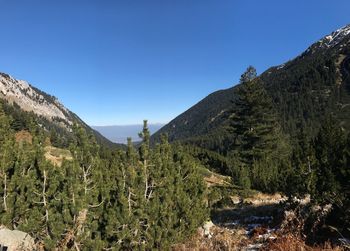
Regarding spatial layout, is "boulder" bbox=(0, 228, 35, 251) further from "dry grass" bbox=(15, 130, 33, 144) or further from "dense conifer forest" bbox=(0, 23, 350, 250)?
"dry grass" bbox=(15, 130, 33, 144)

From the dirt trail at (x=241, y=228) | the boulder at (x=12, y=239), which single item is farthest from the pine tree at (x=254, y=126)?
the boulder at (x=12, y=239)

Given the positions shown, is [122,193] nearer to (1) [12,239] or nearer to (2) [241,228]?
(1) [12,239]

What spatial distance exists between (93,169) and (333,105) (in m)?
A: 145

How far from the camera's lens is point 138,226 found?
9.66m

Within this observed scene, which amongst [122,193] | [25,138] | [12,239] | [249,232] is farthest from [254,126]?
[12,239]

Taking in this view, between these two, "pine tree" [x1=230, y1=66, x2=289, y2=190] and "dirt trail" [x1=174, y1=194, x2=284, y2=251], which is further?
"pine tree" [x1=230, y1=66, x2=289, y2=190]

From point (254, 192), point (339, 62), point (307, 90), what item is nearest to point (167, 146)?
point (254, 192)

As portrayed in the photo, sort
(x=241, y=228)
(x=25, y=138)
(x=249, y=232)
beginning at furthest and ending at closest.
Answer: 1. (x=241, y=228)
2. (x=249, y=232)
3. (x=25, y=138)

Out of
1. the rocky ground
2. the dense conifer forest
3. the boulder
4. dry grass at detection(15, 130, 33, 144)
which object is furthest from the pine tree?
the boulder

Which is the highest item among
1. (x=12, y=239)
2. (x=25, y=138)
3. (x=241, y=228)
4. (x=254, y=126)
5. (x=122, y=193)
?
(x=254, y=126)

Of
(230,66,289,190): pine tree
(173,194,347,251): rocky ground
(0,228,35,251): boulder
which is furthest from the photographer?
(230,66,289,190): pine tree

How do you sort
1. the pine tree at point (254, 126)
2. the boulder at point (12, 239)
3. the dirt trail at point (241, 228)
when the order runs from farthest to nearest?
the pine tree at point (254, 126), the dirt trail at point (241, 228), the boulder at point (12, 239)

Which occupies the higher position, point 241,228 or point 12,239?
point 12,239

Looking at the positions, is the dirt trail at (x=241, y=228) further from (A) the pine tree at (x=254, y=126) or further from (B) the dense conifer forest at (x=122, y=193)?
(A) the pine tree at (x=254, y=126)
